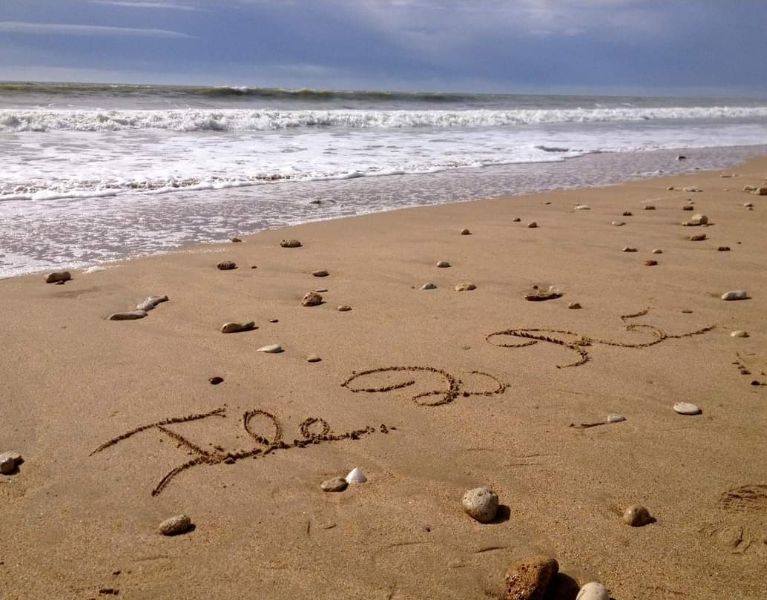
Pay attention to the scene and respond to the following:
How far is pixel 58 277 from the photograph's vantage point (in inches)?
163

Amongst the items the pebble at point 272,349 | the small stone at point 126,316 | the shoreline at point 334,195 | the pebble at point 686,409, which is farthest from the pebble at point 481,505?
the shoreline at point 334,195

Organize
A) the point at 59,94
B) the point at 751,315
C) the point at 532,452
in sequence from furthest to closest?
the point at 59,94 < the point at 751,315 < the point at 532,452

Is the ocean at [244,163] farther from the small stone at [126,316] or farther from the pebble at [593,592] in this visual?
the pebble at [593,592]

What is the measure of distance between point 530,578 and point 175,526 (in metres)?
0.90

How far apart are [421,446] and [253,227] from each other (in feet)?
13.6

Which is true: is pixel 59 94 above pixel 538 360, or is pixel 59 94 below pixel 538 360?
above

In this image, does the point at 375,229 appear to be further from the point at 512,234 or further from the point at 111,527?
the point at 111,527

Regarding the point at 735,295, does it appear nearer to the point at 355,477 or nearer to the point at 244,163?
the point at 355,477

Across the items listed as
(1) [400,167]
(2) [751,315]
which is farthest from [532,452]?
(1) [400,167]

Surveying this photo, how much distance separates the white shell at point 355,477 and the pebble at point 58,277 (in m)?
2.77

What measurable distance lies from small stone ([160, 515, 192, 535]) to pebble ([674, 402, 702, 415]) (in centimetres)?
167

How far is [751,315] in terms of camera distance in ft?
11.5

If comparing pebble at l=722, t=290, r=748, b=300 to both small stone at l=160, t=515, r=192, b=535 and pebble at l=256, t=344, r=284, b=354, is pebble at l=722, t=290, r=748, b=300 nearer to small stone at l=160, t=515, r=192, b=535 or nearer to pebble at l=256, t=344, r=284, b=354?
pebble at l=256, t=344, r=284, b=354

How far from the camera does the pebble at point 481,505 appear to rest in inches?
74.5
